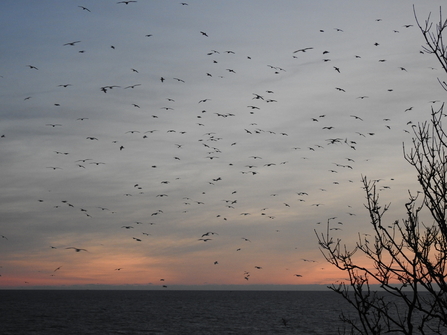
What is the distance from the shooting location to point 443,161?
986 centimetres

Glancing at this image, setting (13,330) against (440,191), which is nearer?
(440,191)

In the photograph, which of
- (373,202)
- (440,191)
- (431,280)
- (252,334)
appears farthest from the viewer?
(252,334)

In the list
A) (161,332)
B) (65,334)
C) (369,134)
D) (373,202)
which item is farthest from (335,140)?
(65,334)

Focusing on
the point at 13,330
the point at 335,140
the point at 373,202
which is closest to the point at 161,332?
the point at 13,330

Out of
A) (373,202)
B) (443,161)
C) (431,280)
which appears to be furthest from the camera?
(373,202)

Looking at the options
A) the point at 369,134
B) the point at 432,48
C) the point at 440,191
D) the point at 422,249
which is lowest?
the point at 422,249

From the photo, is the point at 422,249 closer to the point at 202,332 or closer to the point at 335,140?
the point at 335,140

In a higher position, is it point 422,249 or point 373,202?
point 373,202

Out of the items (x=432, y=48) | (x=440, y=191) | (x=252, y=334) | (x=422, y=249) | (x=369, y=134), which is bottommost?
(x=252, y=334)

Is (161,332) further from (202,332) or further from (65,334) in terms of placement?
(65,334)

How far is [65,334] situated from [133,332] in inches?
456

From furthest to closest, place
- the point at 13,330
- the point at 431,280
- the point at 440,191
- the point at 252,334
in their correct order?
1. the point at 13,330
2. the point at 252,334
3. the point at 440,191
4. the point at 431,280

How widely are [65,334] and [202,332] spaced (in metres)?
23.5

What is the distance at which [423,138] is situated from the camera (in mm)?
10102
